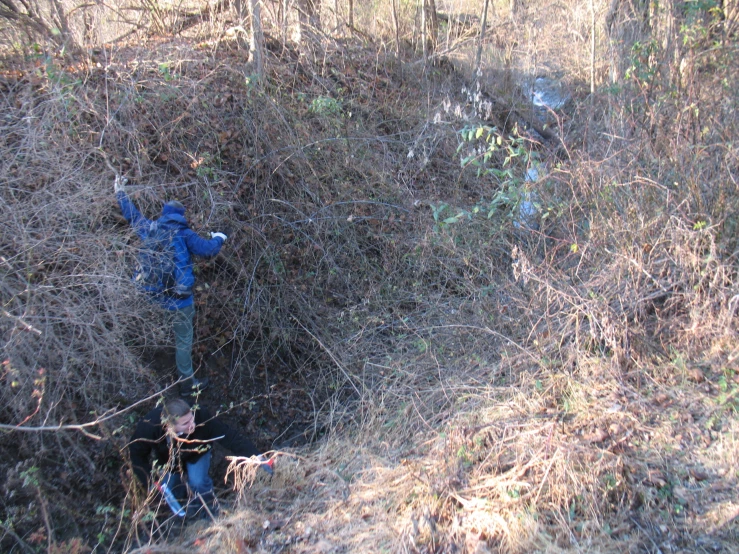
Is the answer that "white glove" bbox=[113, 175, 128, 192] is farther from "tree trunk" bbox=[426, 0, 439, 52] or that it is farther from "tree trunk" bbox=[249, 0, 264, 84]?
"tree trunk" bbox=[426, 0, 439, 52]

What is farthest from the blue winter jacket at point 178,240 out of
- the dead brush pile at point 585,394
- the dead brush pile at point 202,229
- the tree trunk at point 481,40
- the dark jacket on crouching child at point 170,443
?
the tree trunk at point 481,40

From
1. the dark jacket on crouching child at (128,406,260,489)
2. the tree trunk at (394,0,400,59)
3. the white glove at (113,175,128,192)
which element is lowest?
the dark jacket on crouching child at (128,406,260,489)

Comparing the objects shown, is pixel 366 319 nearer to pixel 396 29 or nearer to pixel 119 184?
pixel 119 184

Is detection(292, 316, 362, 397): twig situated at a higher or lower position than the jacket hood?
lower

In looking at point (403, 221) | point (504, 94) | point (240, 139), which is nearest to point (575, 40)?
point (504, 94)

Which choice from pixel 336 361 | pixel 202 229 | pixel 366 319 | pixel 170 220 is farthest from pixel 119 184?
pixel 366 319

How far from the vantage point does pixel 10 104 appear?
602cm

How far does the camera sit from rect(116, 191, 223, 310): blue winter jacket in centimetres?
532

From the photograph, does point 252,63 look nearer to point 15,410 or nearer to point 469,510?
→ point 15,410

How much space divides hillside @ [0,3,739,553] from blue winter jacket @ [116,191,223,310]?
23 cm

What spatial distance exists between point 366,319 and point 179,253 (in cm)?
237

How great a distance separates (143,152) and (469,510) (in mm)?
5129

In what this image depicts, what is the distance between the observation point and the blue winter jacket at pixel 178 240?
210 inches

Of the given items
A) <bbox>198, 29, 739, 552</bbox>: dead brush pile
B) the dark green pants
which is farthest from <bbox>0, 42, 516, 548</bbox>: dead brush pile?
<bbox>198, 29, 739, 552</bbox>: dead brush pile
